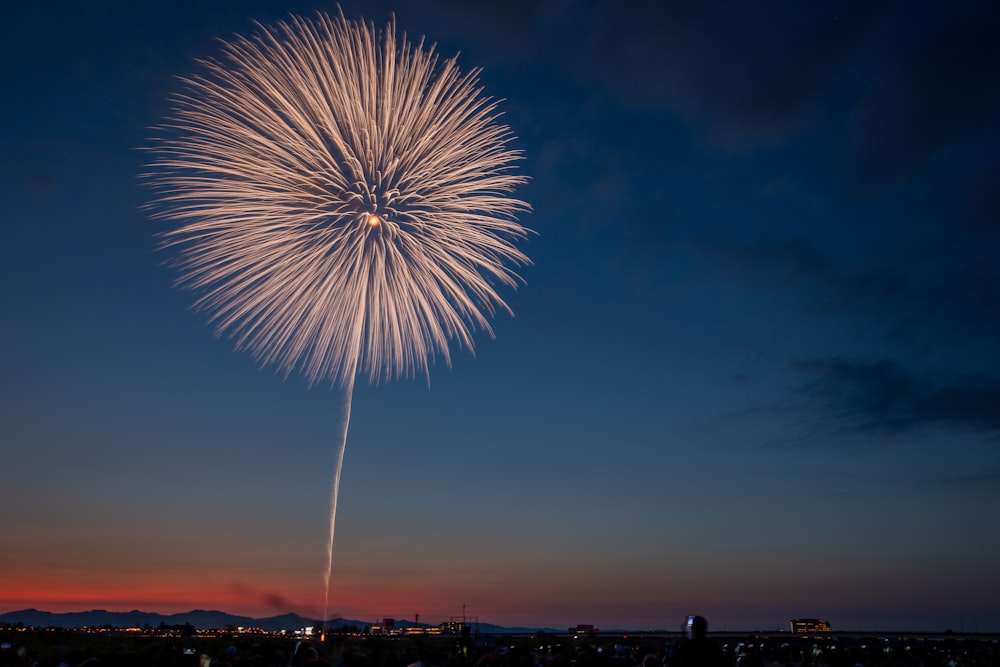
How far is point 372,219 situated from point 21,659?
536 inches

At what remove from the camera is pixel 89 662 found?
12.1 metres

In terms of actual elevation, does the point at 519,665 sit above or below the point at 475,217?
below

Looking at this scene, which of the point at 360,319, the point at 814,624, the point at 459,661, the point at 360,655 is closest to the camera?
the point at 360,655

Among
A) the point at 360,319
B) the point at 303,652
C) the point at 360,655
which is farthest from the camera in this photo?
the point at 360,319

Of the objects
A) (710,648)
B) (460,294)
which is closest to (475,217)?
(460,294)

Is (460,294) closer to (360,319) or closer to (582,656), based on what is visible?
(360,319)

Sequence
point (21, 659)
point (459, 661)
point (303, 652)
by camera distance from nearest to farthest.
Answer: point (21, 659) < point (459, 661) < point (303, 652)

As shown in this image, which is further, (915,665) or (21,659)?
(915,665)

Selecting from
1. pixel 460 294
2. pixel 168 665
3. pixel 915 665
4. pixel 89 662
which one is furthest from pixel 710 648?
pixel 915 665

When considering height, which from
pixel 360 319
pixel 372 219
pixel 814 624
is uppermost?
pixel 372 219

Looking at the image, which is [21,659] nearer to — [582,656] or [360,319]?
[582,656]

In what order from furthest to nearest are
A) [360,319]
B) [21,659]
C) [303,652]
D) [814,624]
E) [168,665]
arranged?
1. [814,624]
2. [360,319]
3. [303,652]
4. [21,659]
5. [168,665]

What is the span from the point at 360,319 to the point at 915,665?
68.6 feet

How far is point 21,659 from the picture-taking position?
41.0ft
